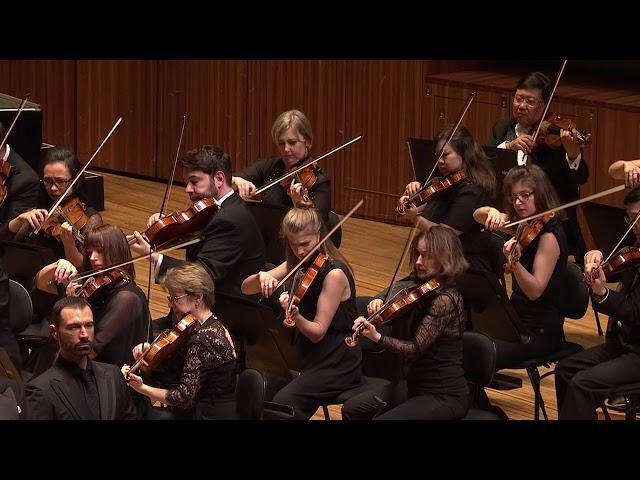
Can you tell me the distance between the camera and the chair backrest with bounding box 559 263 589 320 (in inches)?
203

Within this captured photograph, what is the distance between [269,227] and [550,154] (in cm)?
140

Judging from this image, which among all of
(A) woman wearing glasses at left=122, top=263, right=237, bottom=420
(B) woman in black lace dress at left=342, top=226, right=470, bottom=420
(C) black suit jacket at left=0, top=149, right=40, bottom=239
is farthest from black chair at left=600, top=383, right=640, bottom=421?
(C) black suit jacket at left=0, top=149, right=40, bottom=239

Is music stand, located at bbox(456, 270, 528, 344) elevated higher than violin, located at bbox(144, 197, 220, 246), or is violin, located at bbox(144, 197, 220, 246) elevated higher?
violin, located at bbox(144, 197, 220, 246)

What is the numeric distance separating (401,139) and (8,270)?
3299 millimetres

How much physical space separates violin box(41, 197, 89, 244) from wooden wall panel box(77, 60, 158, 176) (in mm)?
3592

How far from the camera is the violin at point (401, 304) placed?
4.50 metres

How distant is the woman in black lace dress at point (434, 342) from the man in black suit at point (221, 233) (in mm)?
952

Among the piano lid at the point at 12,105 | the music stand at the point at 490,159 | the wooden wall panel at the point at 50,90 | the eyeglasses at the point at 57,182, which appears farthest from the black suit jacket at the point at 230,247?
the wooden wall panel at the point at 50,90

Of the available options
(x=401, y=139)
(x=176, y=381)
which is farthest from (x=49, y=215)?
(x=401, y=139)

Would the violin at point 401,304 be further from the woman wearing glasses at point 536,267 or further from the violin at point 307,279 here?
→ the woman wearing glasses at point 536,267

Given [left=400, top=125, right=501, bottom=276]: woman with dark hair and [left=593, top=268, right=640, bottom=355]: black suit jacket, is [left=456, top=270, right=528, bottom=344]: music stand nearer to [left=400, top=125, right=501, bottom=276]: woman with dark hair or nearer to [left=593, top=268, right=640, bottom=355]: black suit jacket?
[left=593, top=268, right=640, bottom=355]: black suit jacket

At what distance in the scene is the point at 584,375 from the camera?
470 cm

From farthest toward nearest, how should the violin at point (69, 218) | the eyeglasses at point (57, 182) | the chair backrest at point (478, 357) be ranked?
the eyeglasses at point (57, 182)
the violin at point (69, 218)
the chair backrest at point (478, 357)

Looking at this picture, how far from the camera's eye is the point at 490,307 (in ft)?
16.0
